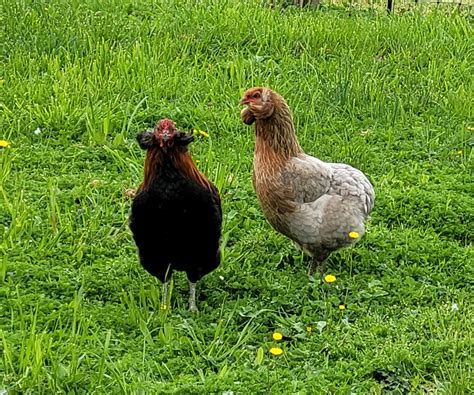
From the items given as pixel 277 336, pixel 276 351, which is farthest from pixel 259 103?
pixel 276 351

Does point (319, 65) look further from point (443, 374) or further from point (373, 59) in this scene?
point (443, 374)

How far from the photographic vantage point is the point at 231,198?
5.38 metres

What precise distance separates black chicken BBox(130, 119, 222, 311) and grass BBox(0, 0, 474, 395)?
233 millimetres

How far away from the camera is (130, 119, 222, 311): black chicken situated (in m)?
3.98

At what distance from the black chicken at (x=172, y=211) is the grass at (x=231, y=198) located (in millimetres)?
233

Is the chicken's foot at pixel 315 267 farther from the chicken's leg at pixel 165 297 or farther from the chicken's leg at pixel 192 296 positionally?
the chicken's leg at pixel 165 297

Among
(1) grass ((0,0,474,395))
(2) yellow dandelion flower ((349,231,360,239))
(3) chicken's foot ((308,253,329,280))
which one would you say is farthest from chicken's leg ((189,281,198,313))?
(2) yellow dandelion flower ((349,231,360,239))

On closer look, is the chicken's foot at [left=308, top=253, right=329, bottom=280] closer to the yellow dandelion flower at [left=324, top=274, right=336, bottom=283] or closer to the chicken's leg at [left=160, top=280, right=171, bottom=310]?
the yellow dandelion flower at [left=324, top=274, right=336, bottom=283]

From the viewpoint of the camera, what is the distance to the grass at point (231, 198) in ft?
12.6

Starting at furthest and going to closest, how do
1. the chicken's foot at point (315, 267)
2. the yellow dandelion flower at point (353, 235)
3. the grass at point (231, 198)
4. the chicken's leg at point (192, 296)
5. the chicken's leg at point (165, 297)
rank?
1. the chicken's foot at point (315, 267)
2. the yellow dandelion flower at point (353, 235)
3. the chicken's leg at point (192, 296)
4. the chicken's leg at point (165, 297)
5. the grass at point (231, 198)

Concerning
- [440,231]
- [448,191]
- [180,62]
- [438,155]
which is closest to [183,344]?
[440,231]

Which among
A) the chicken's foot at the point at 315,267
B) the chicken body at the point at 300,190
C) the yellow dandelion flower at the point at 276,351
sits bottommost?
the chicken's foot at the point at 315,267

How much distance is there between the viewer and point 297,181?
451cm

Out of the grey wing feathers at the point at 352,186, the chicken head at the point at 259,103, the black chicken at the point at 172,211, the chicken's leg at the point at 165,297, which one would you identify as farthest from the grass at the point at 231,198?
the chicken head at the point at 259,103
